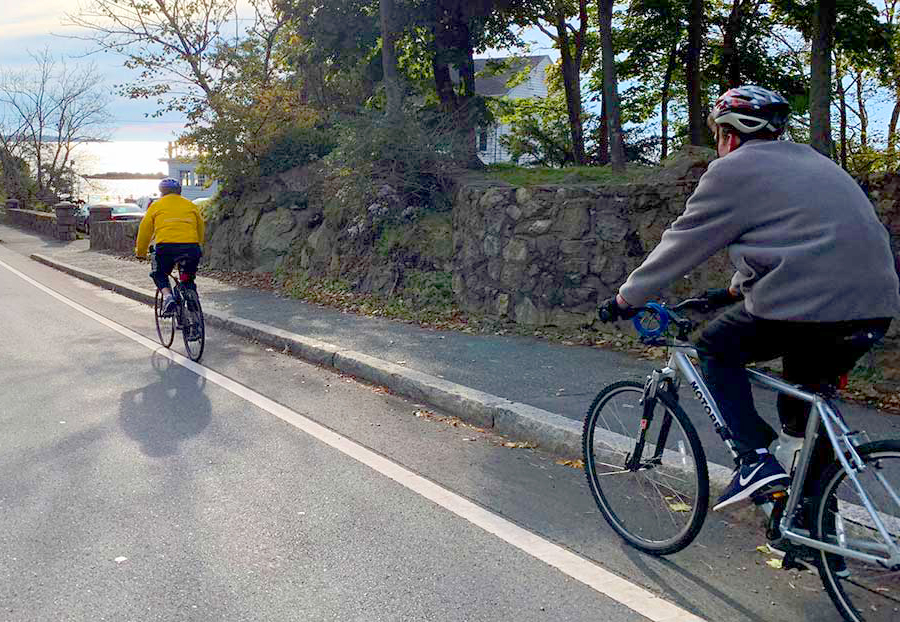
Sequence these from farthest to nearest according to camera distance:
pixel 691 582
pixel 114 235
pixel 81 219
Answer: pixel 81 219, pixel 114 235, pixel 691 582

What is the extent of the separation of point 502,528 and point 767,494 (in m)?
1.41

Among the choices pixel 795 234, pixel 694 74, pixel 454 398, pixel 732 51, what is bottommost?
pixel 454 398

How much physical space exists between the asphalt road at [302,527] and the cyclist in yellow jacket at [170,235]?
8.30 ft

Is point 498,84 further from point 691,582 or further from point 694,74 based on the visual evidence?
point 691,582

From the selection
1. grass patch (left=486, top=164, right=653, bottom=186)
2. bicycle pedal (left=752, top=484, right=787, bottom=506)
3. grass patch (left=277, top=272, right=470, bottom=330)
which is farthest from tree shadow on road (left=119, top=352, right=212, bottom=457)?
grass patch (left=486, top=164, right=653, bottom=186)

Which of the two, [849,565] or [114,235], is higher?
[114,235]

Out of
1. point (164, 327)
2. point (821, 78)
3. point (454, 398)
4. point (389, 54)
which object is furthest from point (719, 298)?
point (389, 54)

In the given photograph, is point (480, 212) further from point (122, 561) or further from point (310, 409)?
point (122, 561)

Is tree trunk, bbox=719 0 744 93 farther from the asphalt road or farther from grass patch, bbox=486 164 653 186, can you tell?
the asphalt road

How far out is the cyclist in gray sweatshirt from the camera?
3.40 metres

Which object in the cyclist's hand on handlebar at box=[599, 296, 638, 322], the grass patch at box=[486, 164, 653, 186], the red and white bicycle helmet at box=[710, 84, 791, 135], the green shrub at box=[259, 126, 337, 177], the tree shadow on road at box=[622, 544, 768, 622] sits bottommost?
the tree shadow on road at box=[622, 544, 768, 622]

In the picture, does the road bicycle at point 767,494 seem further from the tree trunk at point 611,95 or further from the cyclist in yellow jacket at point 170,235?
the tree trunk at point 611,95

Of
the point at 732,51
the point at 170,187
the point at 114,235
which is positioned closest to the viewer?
the point at 170,187

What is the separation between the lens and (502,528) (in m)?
4.57
